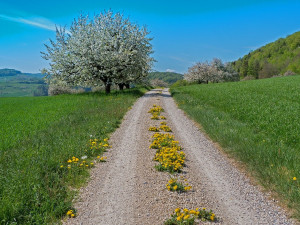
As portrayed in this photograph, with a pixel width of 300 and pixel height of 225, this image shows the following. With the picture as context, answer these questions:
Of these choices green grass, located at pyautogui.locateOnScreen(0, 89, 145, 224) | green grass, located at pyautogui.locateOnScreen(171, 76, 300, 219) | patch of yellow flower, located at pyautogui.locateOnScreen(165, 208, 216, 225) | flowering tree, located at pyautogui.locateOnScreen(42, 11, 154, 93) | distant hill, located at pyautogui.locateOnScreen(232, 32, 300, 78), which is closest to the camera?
patch of yellow flower, located at pyautogui.locateOnScreen(165, 208, 216, 225)

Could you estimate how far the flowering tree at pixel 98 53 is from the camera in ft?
107

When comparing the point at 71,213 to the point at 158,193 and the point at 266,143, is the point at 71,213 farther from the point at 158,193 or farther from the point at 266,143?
the point at 266,143

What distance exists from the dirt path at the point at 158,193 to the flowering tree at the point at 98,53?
2476 centimetres

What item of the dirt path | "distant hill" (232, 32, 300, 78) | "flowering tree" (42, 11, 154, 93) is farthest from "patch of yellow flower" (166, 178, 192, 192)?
"distant hill" (232, 32, 300, 78)

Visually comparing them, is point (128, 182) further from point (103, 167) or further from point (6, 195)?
point (6, 195)

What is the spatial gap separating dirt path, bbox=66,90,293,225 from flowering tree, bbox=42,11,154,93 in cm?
2476

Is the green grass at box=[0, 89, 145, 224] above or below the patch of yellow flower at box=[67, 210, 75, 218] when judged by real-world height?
above

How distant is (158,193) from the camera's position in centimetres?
662

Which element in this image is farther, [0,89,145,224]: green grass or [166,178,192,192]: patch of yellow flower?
[166,178,192,192]: patch of yellow flower

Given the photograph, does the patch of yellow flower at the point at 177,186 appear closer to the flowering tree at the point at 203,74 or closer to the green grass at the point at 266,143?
the green grass at the point at 266,143

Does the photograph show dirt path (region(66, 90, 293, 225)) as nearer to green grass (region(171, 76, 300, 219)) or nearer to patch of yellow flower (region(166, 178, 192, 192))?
patch of yellow flower (region(166, 178, 192, 192))

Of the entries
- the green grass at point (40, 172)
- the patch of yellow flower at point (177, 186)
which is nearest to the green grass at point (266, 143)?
the patch of yellow flower at point (177, 186)

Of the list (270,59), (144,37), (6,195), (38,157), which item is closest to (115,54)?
(144,37)

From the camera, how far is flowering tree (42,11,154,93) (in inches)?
1280
